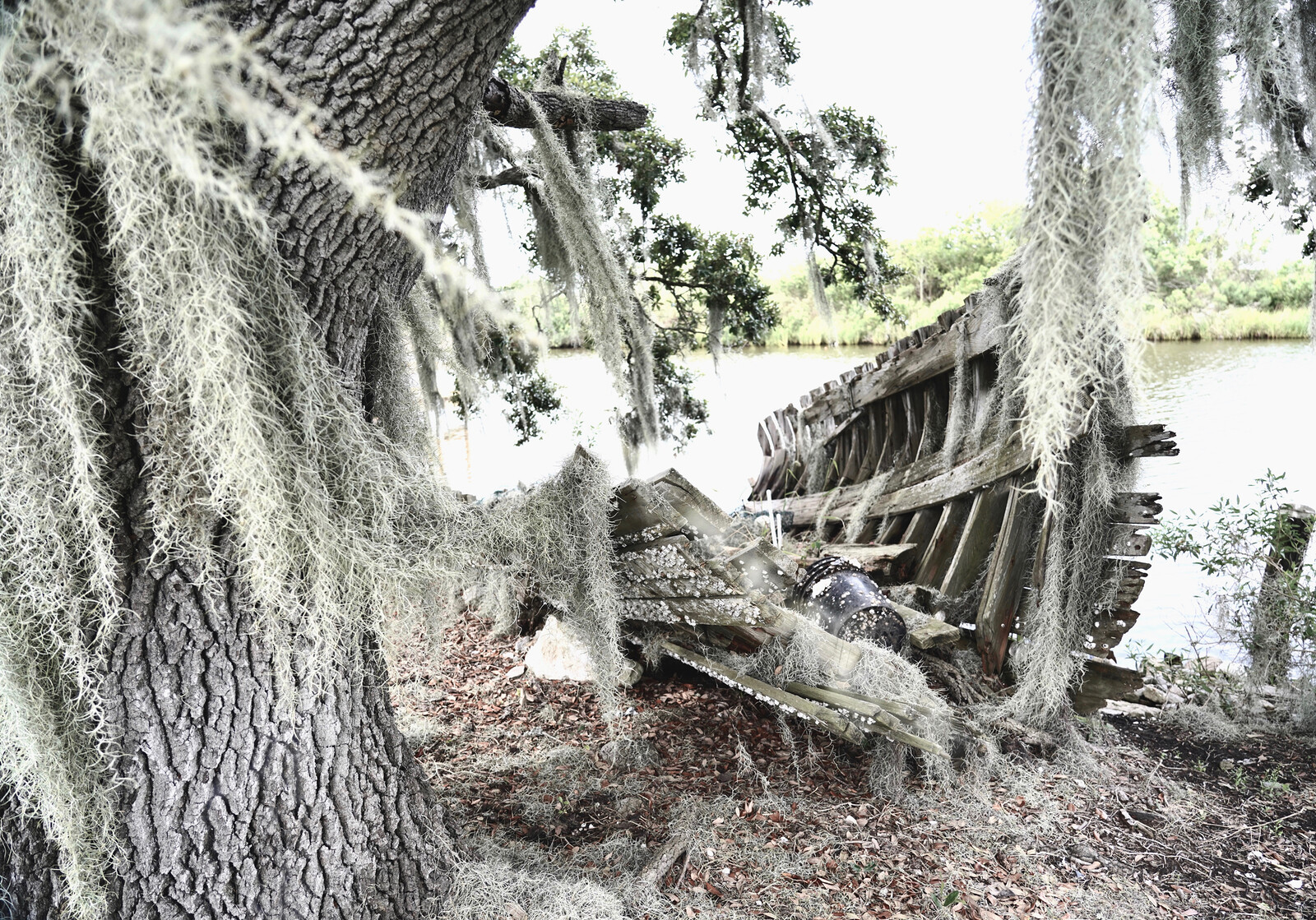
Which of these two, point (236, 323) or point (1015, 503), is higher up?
point (236, 323)

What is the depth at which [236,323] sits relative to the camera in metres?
1.83

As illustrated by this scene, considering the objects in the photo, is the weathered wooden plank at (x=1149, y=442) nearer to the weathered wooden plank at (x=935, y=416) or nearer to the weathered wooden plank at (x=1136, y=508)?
the weathered wooden plank at (x=1136, y=508)

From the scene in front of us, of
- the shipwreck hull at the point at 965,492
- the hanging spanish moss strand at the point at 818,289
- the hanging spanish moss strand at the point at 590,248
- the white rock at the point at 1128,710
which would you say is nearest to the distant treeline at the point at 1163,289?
the hanging spanish moss strand at the point at 818,289

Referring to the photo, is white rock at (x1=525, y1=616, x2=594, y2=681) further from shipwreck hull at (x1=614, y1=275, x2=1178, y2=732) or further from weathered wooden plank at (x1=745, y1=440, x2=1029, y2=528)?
weathered wooden plank at (x1=745, y1=440, x2=1029, y2=528)

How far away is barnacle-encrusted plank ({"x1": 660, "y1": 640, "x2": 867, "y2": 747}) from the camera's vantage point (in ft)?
10.8

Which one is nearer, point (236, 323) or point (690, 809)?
point (236, 323)

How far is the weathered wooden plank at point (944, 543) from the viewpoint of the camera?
4.80 metres

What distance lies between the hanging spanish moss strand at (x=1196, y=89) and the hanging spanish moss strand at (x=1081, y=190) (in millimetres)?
1854

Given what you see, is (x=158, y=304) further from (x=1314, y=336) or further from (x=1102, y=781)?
(x=1314, y=336)

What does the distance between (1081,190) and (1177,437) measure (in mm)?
5789

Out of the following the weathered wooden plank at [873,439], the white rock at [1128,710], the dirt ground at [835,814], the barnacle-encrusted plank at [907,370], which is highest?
the barnacle-encrusted plank at [907,370]

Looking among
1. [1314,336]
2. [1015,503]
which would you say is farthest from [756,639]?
[1314,336]

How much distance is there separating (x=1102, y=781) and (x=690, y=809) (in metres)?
2.11

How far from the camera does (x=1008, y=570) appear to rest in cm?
439
